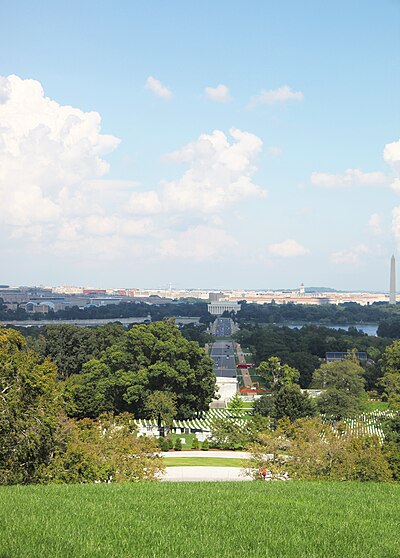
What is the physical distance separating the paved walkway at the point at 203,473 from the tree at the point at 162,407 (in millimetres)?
9504

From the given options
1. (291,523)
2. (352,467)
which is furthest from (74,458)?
(291,523)

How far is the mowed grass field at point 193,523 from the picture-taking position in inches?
268

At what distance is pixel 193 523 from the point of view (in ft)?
26.2

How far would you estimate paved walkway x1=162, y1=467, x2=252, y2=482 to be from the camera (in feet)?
74.6

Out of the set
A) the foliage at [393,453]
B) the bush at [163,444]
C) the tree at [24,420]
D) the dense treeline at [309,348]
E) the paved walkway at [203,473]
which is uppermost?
the tree at [24,420]

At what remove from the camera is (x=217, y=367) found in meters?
63.4

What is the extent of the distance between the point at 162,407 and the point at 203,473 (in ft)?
35.5

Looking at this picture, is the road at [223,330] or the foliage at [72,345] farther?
the road at [223,330]

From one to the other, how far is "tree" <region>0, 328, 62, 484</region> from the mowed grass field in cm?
331

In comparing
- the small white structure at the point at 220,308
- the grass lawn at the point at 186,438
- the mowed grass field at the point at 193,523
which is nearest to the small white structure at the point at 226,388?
the grass lawn at the point at 186,438

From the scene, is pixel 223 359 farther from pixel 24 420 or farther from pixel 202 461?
pixel 24 420

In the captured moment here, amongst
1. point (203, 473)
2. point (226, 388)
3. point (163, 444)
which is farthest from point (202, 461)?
point (226, 388)

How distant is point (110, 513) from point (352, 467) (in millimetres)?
9581

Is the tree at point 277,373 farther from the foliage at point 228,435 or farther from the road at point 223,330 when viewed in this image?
the road at point 223,330
